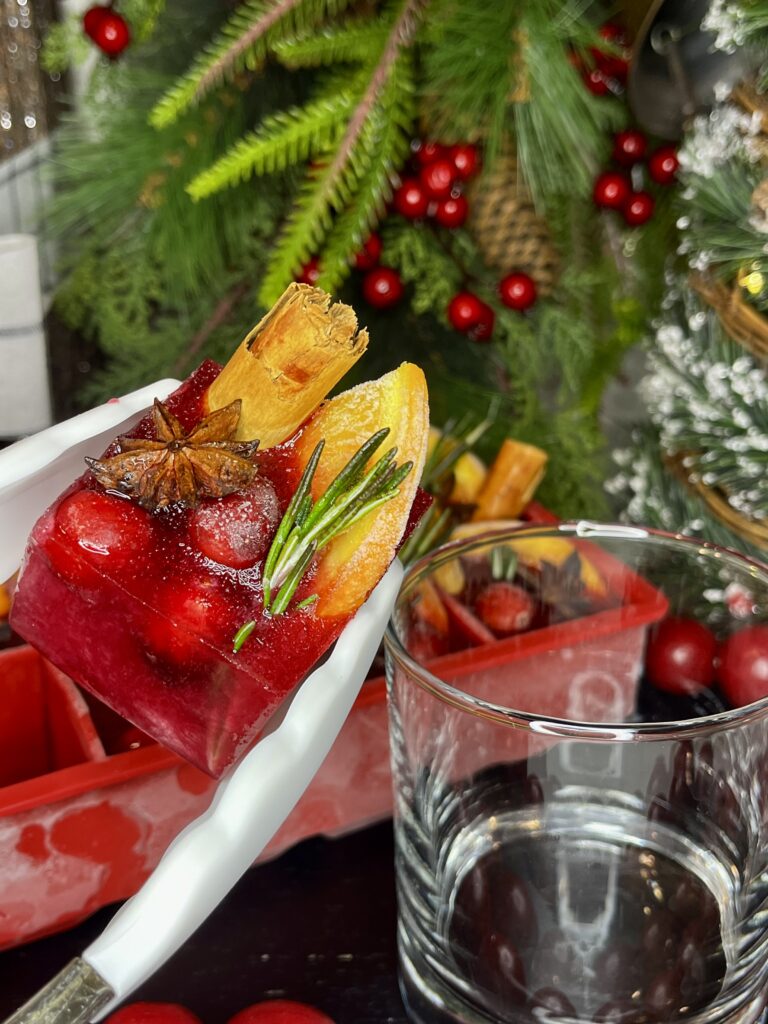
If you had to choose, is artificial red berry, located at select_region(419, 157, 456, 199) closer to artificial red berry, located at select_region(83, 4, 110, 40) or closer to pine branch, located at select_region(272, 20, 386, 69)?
pine branch, located at select_region(272, 20, 386, 69)

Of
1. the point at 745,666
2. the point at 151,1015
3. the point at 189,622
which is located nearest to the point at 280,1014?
the point at 151,1015

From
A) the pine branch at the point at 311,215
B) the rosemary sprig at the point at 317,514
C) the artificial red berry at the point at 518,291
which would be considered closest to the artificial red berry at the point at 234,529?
the rosemary sprig at the point at 317,514

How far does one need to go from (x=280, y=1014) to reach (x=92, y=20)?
0.50 meters

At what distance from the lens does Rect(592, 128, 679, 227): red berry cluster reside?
1.97 feet

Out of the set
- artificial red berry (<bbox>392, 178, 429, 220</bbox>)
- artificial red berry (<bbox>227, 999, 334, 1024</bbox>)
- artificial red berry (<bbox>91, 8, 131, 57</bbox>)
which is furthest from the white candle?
artificial red berry (<bbox>227, 999, 334, 1024</bbox>)

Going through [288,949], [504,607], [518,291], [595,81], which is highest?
[595,81]

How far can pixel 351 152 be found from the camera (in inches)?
21.9

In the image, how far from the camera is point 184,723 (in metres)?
0.34

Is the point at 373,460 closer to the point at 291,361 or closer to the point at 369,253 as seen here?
the point at 291,361

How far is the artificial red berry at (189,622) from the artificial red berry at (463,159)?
0.34m

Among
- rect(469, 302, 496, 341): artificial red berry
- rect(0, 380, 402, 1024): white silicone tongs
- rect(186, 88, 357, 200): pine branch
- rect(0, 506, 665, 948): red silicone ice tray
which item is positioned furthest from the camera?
rect(469, 302, 496, 341): artificial red berry

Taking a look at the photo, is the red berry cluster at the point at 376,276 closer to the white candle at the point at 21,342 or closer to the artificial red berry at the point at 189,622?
the white candle at the point at 21,342

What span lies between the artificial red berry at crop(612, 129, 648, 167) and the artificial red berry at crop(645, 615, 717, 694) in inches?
10.6

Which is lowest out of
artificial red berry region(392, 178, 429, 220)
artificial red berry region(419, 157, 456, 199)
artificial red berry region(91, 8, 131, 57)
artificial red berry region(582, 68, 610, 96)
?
artificial red berry region(392, 178, 429, 220)
